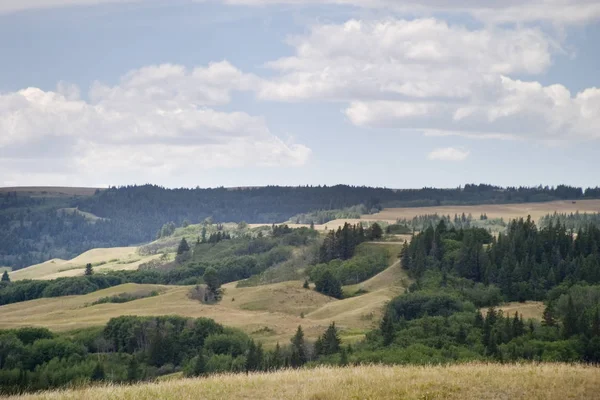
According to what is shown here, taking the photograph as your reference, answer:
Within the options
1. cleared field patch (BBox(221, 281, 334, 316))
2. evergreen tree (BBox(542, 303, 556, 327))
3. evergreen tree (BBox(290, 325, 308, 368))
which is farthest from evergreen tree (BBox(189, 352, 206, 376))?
cleared field patch (BBox(221, 281, 334, 316))

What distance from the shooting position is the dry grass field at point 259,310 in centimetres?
14025

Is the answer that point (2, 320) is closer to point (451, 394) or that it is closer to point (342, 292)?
point (342, 292)

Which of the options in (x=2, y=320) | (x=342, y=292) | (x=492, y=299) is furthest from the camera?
(x=342, y=292)

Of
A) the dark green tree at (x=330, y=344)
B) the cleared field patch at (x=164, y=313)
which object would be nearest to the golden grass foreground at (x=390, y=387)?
the dark green tree at (x=330, y=344)

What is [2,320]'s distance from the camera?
16400 centimetres

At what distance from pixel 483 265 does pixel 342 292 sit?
1191 inches

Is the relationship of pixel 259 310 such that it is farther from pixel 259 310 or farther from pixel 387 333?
pixel 387 333

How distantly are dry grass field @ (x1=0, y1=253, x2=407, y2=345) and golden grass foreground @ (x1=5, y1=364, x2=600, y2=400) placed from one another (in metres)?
91.5

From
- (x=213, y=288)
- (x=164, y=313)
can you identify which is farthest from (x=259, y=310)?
(x=213, y=288)

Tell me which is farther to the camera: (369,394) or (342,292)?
(342,292)

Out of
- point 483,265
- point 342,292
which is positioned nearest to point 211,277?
point 342,292

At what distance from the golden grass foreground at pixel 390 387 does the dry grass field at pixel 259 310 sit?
300 feet

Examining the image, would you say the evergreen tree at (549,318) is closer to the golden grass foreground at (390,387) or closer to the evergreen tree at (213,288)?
the evergreen tree at (213,288)

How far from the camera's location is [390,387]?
27688 millimetres
